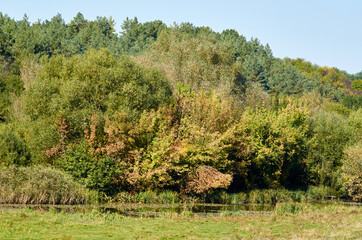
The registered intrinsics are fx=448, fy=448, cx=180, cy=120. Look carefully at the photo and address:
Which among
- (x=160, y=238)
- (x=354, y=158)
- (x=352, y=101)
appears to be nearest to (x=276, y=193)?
(x=354, y=158)

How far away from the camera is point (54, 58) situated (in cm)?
4859

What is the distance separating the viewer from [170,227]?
23.6 metres

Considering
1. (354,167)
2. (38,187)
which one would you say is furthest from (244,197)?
(38,187)

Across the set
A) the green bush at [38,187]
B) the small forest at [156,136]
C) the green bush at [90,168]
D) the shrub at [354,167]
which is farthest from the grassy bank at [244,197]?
the shrub at [354,167]

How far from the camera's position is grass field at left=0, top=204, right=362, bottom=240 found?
19672 mm

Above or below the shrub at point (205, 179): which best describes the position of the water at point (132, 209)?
below

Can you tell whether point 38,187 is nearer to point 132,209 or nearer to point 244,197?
point 132,209

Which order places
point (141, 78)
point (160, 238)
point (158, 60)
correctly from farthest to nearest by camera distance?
point (158, 60)
point (141, 78)
point (160, 238)

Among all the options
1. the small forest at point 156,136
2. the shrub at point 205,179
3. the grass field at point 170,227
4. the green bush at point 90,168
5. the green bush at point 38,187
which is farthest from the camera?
the shrub at point 205,179

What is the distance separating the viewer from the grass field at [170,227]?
1967 centimetres

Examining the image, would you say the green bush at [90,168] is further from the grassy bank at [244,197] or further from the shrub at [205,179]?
the shrub at [205,179]

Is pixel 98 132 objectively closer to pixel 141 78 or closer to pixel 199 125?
pixel 141 78

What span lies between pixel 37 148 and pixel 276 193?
89.8ft

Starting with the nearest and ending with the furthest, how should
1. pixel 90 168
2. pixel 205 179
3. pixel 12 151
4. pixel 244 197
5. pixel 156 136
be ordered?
pixel 90 168, pixel 12 151, pixel 205 179, pixel 156 136, pixel 244 197
